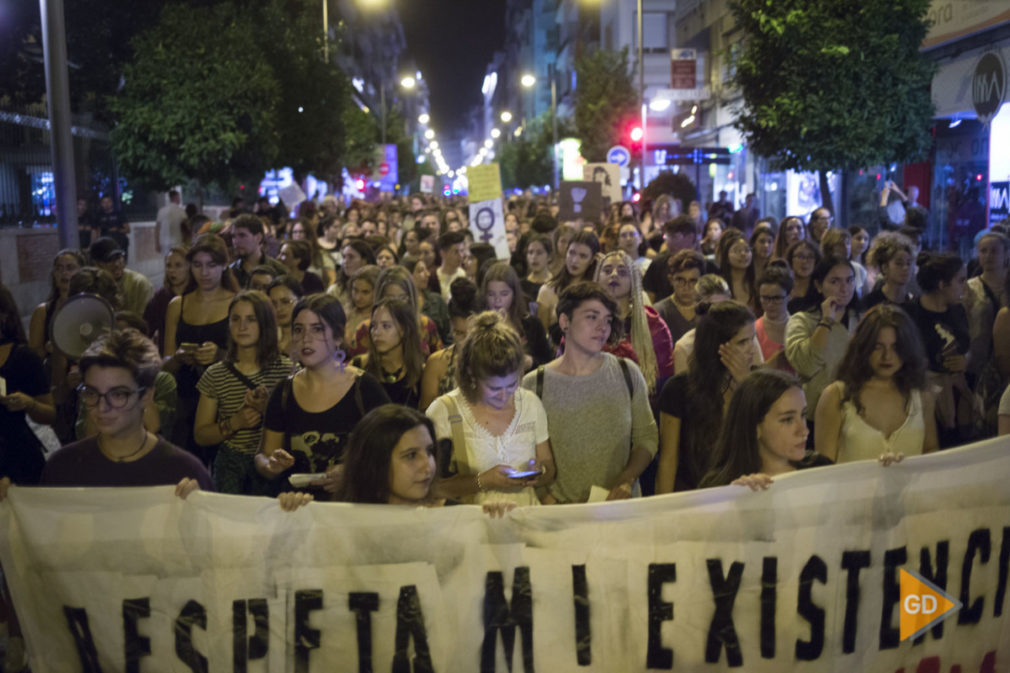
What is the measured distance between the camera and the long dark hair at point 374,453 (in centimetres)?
414

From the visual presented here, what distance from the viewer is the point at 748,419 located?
4.39m

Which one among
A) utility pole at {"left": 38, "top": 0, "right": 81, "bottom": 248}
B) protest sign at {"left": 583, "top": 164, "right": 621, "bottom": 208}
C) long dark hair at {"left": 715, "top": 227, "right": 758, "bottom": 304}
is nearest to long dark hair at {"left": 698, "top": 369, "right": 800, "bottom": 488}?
long dark hair at {"left": 715, "top": 227, "right": 758, "bottom": 304}

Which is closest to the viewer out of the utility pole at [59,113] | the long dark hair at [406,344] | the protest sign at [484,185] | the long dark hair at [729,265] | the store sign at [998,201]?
the long dark hair at [406,344]

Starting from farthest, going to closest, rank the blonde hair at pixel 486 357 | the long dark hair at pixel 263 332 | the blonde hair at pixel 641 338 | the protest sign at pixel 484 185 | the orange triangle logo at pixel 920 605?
the protest sign at pixel 484 185
the blonde hair at pixel 641 338
the long dark hair at pixel 263 332
the blonde hair at pixel 486 357
the orange triangle logo at pixel 920 605

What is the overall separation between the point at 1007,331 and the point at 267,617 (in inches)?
182

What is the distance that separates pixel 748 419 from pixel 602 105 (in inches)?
1546

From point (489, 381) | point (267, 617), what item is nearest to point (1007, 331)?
point (489, 381)

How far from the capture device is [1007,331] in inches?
266

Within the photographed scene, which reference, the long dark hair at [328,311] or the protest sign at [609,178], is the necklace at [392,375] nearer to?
the long dark hair at [328,311]

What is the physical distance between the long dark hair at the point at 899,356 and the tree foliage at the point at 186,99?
50.9 ft

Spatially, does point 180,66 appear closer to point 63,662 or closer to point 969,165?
point 969,165

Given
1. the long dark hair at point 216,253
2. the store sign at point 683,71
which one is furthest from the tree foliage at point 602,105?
the long dark hair at point 216,253

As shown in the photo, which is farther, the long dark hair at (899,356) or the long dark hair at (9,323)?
the long dark hair at (9,323)

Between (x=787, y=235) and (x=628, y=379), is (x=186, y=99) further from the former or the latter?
(x=628, y=379)
